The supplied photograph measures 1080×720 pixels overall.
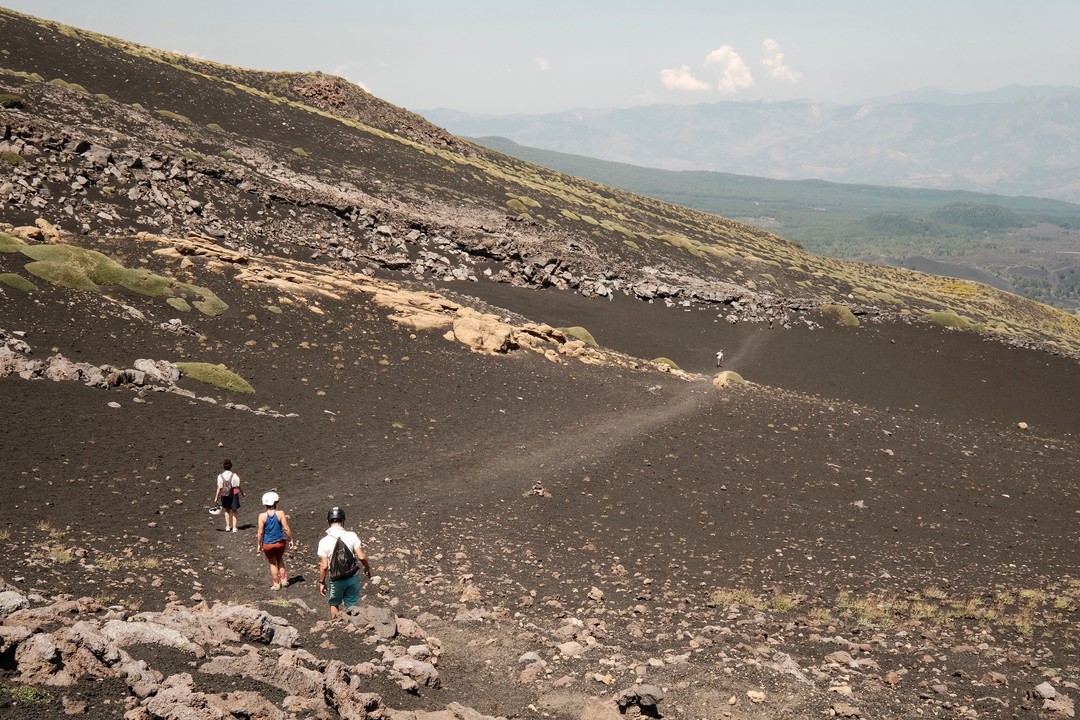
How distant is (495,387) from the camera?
35250 millimetres

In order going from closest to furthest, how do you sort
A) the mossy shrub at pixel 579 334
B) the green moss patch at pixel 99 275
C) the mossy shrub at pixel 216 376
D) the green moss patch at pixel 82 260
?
the mossy shrub at pixel 216 376
the green moss patch at pixel 99 275
the green moss patch at pixel 82 260
the mossy shrub at pixel 579 334

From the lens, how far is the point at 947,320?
77.9 m

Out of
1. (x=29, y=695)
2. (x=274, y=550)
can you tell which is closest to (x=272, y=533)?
(x=274, y=550)

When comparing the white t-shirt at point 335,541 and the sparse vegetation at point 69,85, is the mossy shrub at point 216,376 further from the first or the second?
the sparse vegetation at point 69,85

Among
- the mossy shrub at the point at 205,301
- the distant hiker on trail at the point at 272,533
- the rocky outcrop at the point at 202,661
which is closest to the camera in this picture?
the rocky outcrop at the point at 202,661

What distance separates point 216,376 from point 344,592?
17057mm

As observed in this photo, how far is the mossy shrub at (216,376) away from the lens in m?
27.9

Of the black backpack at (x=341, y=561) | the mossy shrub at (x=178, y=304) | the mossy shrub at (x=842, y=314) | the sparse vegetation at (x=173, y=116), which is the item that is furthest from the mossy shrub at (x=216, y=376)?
the mossy shrub at (x=842, y=314)

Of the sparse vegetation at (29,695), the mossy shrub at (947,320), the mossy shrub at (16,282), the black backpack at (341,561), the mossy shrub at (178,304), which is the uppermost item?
the mossy shrub at (947,320)

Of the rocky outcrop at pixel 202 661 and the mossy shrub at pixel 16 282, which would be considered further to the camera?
the mossy shrub at pixel 16 282

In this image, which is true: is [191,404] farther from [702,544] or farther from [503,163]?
[503,163]

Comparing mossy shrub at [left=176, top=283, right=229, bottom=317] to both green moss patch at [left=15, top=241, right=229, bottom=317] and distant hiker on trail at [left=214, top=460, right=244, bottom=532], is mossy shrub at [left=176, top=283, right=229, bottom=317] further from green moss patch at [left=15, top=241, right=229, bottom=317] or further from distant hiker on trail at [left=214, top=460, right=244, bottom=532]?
distant hiker on trail at [left=214, top=460, right=244, bottom=532]

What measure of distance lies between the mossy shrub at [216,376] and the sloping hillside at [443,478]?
11 cm

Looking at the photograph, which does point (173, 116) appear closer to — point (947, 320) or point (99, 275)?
point (99, 275)
